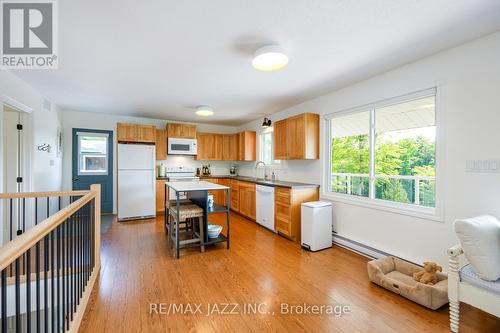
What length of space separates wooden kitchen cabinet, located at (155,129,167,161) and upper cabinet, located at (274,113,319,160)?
3.30 metres

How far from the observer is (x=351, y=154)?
3.63 metres

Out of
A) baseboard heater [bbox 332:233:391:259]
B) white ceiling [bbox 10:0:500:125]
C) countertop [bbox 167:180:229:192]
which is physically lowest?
baseboard heater [bbox 332:233:391:259]

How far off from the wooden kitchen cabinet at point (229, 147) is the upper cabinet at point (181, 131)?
39.5 inches

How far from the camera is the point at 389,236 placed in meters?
2.96

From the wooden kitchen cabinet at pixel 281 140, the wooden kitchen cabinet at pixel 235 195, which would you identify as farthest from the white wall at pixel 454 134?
the wooden kitchen cabinet at pixel 235 195

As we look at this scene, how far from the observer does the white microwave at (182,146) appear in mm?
5871

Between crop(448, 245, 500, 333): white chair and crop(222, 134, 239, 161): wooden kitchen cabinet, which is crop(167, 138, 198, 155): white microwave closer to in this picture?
crop(222, 134, 239, 161): wooden kitchen cabinet

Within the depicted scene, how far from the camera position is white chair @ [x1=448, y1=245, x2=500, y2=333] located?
1.65 metres

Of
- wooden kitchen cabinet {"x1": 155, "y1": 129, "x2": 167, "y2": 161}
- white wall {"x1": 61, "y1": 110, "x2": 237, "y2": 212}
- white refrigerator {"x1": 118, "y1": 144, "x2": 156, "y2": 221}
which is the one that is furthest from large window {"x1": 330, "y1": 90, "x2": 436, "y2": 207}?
white wall {"x1": 61, "y1": 110, "x2": 237, "y2": 212}

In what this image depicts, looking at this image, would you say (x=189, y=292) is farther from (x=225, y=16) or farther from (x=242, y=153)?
(x=242, y=153)

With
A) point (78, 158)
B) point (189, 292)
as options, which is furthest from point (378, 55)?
point (78, 158)

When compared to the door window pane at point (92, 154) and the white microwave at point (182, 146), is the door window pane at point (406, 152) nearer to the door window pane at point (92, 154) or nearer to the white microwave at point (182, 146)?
the white microwave at point (182, 146)

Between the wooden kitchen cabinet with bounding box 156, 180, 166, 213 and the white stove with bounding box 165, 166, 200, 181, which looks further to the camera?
the white stove with bounding box 165, 166, 200, 181

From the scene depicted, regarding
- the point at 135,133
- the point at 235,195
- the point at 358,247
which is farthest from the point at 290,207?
the point at 135,133
